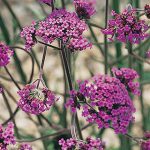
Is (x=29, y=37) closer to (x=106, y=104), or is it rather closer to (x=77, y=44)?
(x=77, y=44)

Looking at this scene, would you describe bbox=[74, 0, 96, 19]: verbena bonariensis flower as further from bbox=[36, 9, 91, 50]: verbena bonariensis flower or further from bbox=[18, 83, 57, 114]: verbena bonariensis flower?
bbox=[18, 83, 57, 114]: verbena bonariensis flower

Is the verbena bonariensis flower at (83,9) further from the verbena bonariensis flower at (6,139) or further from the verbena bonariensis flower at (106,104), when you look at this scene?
the verbena bonariensis flower at (6,139)

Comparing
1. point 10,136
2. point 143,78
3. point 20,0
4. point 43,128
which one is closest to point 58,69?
point 20,0

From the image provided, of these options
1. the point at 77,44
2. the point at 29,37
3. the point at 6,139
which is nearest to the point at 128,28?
the point at 77,44

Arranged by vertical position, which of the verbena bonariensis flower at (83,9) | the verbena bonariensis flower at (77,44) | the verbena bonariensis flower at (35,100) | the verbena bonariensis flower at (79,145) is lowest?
the verbena bonariensis flower at (79,145)

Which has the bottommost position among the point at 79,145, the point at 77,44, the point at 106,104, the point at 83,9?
the point at 79,145

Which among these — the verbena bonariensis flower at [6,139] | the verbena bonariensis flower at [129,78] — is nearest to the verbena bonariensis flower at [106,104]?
the verbena bonariensis flower at [129,78]

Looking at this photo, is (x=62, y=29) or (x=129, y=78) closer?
(x=62, y=29)
